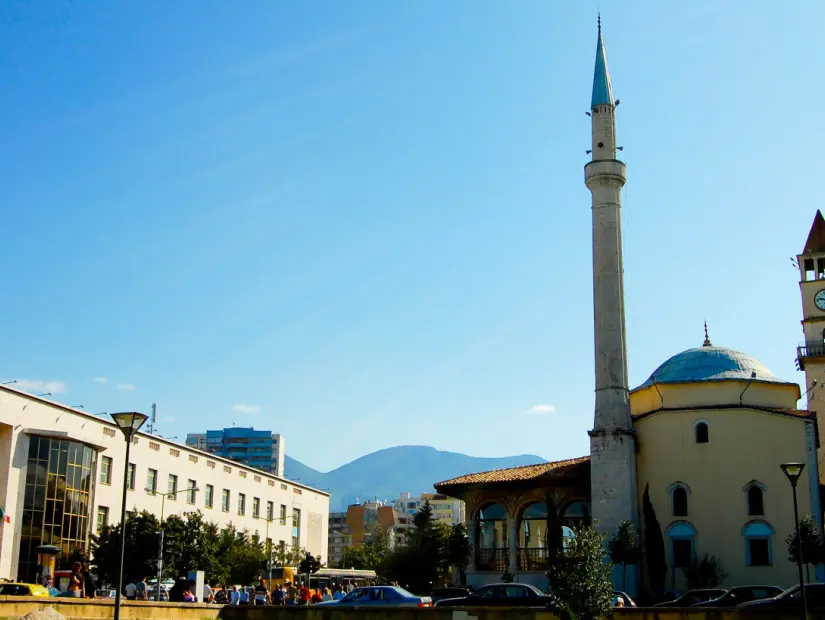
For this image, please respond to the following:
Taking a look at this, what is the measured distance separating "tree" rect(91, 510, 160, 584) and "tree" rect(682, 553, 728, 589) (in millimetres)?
21216

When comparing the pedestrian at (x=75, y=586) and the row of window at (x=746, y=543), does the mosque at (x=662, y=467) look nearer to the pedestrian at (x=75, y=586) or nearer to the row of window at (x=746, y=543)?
the row of window at (x=746, y=543)

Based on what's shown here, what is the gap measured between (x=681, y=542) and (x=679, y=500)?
1.60 m

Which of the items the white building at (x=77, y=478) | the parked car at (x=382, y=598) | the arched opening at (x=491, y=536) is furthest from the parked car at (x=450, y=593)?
the white building at (x=77, y=478)

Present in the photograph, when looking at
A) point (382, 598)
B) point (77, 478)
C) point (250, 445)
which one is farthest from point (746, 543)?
point (250, 445)

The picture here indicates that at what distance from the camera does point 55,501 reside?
44.7 meters

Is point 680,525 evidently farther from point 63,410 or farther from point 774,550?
point 63,410

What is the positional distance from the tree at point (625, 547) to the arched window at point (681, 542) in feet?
4.35

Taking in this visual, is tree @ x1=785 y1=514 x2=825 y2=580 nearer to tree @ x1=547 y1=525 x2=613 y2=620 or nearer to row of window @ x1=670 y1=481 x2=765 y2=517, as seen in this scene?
row of window @ x1=670 y1=481 x2=765 y2=517

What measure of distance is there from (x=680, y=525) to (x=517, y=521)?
718 cm

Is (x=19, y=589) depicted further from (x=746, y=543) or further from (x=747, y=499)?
(x=747, y=499)

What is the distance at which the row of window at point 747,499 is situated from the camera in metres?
36.3

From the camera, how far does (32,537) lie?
4334 cm

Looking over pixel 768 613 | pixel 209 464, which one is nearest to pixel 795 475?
pixel 768 613

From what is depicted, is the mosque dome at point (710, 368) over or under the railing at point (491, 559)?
over
